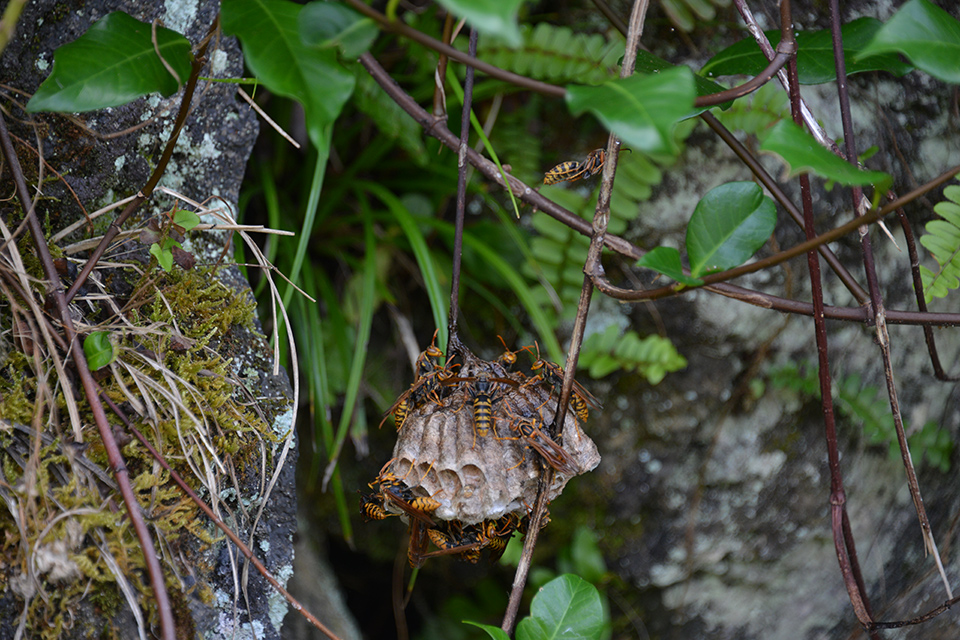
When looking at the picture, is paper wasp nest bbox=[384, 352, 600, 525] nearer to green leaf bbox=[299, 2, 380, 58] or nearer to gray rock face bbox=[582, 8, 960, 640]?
green leaf bbox=[299, 2, 380, 58]

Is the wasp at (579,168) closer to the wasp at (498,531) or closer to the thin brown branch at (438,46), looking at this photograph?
the thin brown branch at (438,46)

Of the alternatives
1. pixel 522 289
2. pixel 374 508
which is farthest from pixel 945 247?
pixel 374 508

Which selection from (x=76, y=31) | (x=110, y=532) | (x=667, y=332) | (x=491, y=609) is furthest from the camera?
(x=491, y=609)

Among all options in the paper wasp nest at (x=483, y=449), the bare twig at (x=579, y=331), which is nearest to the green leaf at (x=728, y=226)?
the bare twig at (x=579, y=331)

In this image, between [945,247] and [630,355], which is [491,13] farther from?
[630,355]

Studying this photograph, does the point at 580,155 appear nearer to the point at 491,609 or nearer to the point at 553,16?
the point at 553,16

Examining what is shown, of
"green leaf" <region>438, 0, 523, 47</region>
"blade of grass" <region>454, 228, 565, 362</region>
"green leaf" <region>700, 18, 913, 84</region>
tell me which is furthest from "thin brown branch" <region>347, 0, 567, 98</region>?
"blade of grass" <region>454, 228, 565, 362</region>

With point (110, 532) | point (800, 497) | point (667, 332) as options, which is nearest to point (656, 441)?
point (667, 332)
